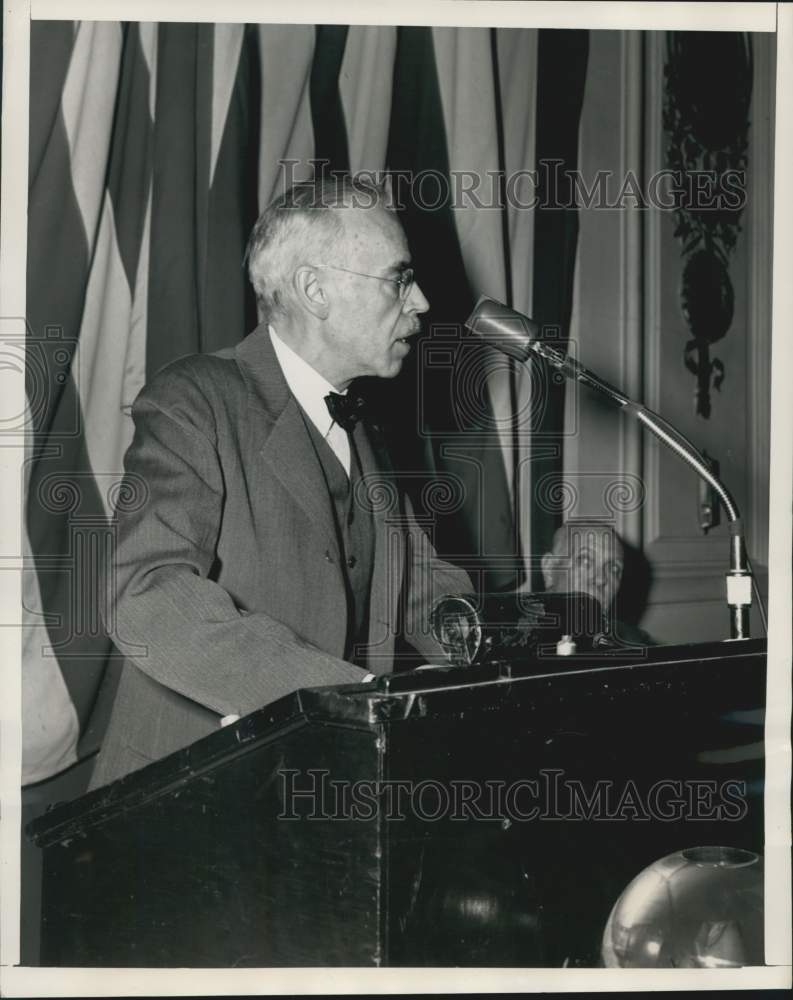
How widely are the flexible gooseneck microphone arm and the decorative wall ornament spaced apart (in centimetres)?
171

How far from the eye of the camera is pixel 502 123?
2.77 metres

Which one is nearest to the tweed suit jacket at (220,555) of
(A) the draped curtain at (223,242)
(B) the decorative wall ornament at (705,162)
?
(A) the draped curtain at (223,242)

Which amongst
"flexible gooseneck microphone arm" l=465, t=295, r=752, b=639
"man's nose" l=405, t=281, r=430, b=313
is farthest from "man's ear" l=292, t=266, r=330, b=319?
"flexible gooseneck microphone arm" l=465, t=295, r=752, b=639

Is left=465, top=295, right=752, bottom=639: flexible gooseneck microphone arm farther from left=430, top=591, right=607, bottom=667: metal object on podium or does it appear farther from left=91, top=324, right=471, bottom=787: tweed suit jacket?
left=91, top=324, right=471, bottom=787: tweed suit jacket

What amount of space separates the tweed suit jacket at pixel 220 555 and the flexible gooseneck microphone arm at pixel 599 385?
1.03 ft

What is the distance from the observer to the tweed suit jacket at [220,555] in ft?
3.95

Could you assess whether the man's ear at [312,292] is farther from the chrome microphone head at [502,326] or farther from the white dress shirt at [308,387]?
the chrome microphone head at [502,326]

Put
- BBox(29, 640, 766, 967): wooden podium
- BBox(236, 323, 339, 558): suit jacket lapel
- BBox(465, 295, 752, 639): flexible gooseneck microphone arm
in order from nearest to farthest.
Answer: BBox(29, 640, 766, 967): wooden podium, BBox(465, 295, 752, 639): flexible gooseneck microphone arm, BBox(236, 323, 339, 558): suit jacket lapel

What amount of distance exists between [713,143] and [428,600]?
1945mm

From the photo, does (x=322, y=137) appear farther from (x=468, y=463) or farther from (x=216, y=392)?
(x=216, y=392)

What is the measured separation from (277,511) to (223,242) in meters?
0.75

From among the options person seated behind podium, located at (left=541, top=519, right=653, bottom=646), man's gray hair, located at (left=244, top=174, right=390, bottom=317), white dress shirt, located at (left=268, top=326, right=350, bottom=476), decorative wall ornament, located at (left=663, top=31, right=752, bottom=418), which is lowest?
person seated behind podium, located at (left=541, top=519, right=653, bottom=646)

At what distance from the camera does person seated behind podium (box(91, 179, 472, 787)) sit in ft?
3.94

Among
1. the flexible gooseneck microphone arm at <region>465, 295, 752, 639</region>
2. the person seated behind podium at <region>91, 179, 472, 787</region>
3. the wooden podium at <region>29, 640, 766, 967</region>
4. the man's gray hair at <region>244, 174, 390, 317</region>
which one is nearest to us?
the wooden podium at <region>29, 640, 766, 967</region>
